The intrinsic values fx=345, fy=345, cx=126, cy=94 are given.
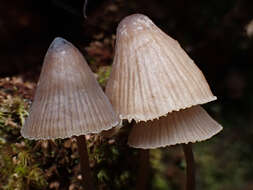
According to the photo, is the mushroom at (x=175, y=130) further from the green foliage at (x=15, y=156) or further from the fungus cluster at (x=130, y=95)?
the green foliage at (x=15, y=156)

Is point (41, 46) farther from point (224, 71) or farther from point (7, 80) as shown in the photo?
point (224, 71)

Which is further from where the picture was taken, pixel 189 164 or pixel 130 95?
pixel 189 164

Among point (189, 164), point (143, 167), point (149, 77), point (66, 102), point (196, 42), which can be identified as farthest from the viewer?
point (196, 42)

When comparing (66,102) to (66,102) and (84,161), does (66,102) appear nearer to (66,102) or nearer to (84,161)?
(66,102)

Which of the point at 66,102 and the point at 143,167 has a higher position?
the point at 66,102

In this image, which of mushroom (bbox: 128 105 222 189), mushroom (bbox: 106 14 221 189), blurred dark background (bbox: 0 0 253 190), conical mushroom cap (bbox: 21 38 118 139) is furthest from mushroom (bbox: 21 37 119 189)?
blurred dark background (bbox: 0 0 253 190)

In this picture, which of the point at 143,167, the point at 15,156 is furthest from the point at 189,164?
the point at 15,156

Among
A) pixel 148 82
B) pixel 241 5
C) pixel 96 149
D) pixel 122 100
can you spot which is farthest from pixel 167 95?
pixel 241 5
